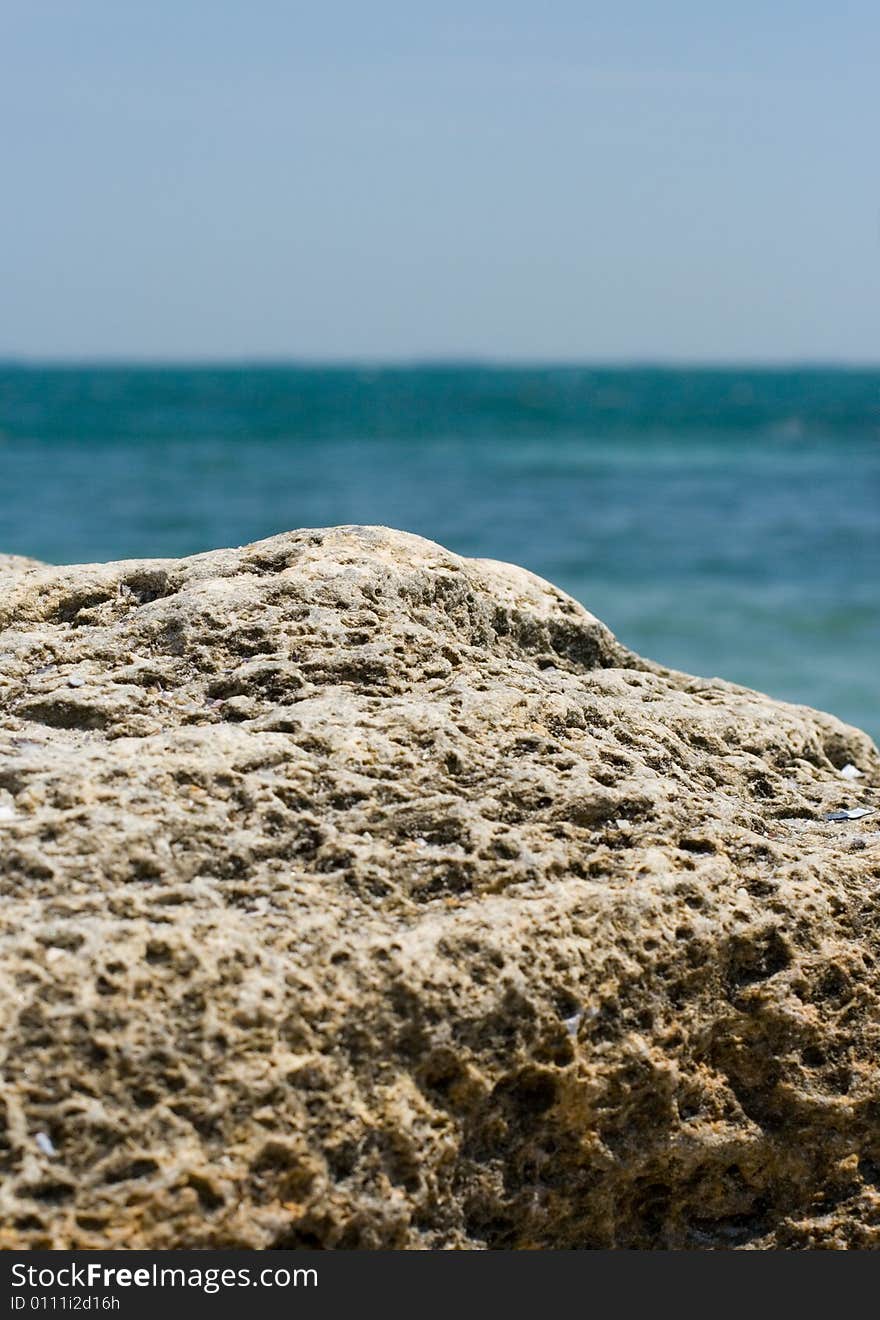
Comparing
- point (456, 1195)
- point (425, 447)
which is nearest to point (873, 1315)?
point (456, 1195)

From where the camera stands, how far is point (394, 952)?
74.4 inches

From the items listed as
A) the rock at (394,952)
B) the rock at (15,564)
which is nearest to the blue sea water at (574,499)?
the rock at (15,564)

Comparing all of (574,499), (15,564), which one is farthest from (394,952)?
(574,499)

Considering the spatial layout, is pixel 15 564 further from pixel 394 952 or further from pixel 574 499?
pixel 574 499

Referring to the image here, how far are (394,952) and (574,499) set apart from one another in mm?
18440

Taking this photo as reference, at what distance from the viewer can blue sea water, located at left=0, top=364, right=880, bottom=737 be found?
11.2 meters

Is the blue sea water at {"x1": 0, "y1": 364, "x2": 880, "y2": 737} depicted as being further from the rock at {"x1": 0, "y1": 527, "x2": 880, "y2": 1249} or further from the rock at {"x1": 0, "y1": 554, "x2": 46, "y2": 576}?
the rock at {"x1": 0, "y1": 527, "x2": 880, "y2": 1249}

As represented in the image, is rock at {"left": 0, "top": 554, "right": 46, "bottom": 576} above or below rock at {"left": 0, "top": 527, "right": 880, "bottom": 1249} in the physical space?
above

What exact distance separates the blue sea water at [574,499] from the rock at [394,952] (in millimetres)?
6466

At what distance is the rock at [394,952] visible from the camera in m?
1.74

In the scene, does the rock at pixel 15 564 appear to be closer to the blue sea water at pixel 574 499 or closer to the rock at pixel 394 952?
the rock at pixel 394 952

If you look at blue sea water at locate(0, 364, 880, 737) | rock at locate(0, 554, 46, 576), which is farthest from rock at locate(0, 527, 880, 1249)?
blue sea water at locate(0, 364, 880, 737)

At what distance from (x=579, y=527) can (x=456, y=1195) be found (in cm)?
1524

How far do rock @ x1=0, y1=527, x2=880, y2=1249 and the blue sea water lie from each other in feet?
21.2
